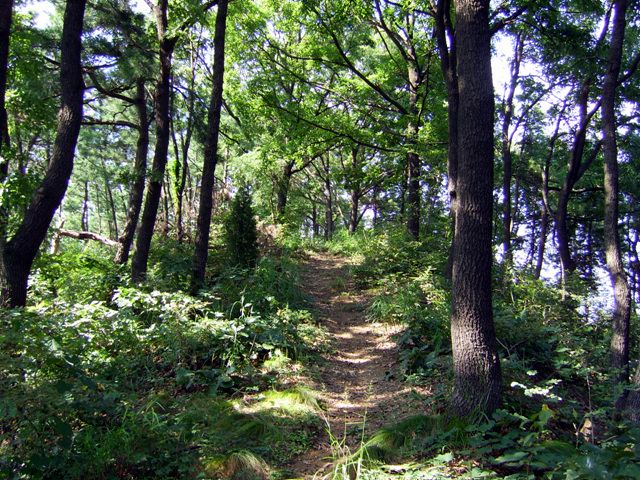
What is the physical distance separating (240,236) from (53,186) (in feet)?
12.5

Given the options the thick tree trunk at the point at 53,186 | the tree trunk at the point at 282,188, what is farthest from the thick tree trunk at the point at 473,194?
Result: the tree trunk at the point at 282,188

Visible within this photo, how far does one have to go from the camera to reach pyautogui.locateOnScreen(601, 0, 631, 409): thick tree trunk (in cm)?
548

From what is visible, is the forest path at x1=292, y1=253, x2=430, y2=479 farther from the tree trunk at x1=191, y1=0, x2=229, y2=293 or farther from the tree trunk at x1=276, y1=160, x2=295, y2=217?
the tree trunk at x1=276, y1=160, x2=295, y2=217

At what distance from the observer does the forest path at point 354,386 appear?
11.7 ft

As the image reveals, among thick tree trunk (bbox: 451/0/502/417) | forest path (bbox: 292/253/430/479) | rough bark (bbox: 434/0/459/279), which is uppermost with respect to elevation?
rough bark (bbox: 434/0/459/279)

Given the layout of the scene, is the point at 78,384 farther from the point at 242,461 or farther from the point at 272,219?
the point at 272,219

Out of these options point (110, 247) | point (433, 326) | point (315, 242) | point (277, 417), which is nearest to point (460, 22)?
point (433, 326)

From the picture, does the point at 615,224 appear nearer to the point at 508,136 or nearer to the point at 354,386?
the point at 354,386

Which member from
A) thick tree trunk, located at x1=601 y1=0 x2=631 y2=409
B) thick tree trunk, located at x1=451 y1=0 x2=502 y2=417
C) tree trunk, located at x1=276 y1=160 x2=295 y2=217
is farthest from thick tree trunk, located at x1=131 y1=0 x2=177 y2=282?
thick tree trunk, located at x1=601 y1=0 x2=631 y2=409

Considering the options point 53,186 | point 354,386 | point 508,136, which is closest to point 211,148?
point 53,186

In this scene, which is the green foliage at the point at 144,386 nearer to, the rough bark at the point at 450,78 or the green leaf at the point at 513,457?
the green leaf at the point at 513,457

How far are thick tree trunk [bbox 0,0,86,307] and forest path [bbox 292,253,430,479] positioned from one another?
406 cm

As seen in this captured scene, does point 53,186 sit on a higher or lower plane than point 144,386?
higher

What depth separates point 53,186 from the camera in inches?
201
